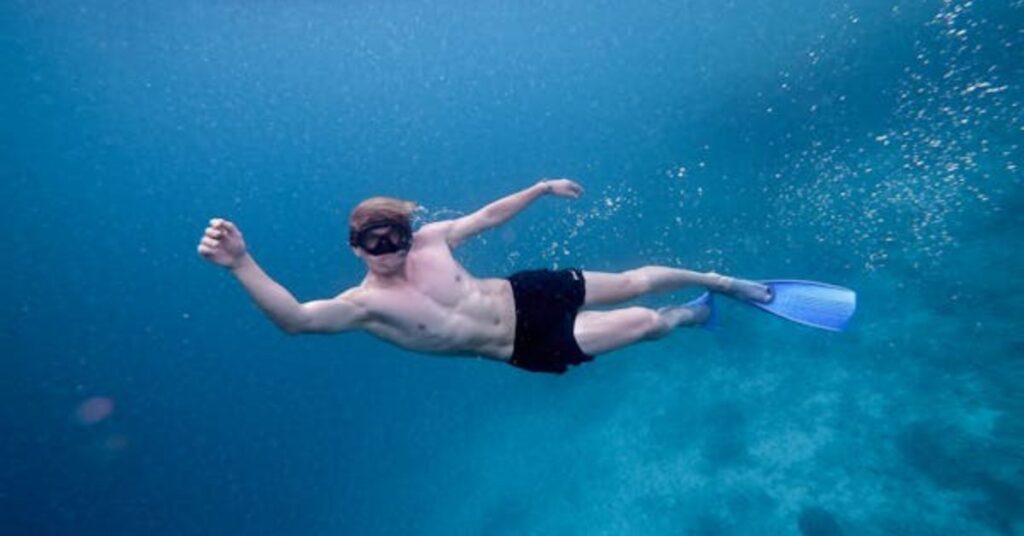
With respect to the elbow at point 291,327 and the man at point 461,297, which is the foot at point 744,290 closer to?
the man at point 461,297

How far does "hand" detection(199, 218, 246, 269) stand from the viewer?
9.00 feet

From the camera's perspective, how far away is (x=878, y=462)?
985 centimetres

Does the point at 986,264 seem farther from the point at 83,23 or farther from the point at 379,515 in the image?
the point at 83,23

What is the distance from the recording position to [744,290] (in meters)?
5.83

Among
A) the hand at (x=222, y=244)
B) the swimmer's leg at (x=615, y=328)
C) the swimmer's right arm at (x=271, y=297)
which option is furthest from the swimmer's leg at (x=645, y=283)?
the hand at (x=222, y=244)

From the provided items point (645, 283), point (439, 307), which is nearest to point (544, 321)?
point (439, 307)

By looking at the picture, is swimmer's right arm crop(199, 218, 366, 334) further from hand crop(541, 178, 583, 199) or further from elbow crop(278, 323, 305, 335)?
hand crop(541, 178, 583, 199)

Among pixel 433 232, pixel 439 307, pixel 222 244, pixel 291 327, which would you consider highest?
pixel 222 244

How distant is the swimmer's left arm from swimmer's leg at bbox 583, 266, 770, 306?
2.62 feet

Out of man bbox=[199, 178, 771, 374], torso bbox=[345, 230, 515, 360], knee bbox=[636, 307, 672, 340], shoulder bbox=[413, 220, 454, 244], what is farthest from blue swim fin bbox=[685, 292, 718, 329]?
shoulder bbox=[413, 220, 454, 244]

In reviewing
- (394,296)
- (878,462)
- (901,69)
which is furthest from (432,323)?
(901,69)

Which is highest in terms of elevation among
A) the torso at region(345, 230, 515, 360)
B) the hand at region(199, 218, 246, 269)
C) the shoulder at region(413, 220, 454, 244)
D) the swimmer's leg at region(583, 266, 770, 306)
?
the hand at region(199, 218, 246, 269)

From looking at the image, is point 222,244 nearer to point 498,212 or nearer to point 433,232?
point 433,232

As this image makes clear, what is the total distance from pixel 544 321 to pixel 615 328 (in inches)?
25.7
